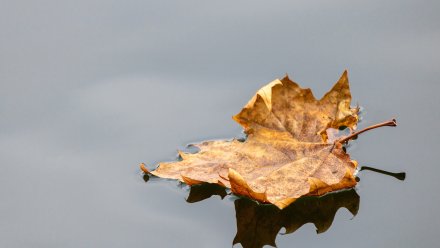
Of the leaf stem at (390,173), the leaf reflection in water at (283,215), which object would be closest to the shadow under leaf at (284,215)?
the leaf reflection in water at (283,215)

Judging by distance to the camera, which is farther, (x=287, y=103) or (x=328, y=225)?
(x=287, y=103)

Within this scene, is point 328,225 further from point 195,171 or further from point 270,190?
point 195,171

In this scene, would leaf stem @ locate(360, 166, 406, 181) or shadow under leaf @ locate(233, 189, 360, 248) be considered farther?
leaf stem @ locate(360, 166, 406, 181)

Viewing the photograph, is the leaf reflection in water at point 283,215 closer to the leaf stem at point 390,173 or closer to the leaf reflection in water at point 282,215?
the leaf reflection in water at point 282,215

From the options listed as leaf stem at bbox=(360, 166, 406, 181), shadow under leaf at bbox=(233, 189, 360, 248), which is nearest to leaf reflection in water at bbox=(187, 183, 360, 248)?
shadow under leaf at bbox=(233, 189, 360, 248)

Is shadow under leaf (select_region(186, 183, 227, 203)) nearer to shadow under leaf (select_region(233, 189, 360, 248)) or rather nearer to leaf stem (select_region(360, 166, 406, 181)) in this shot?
shadow under leaf (select_region(233, 189, 360, 248))

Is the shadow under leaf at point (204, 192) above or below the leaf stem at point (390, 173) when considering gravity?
above

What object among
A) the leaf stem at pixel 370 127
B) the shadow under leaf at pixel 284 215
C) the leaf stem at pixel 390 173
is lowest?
the shadow under leaf at pixel 284 215

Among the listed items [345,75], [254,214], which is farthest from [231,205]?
[345,75]
